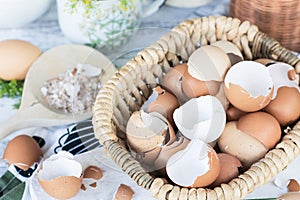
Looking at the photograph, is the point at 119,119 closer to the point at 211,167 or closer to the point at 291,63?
the point at 211,167

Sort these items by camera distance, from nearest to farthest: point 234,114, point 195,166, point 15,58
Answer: point 195,166 < point 234,114 < point 15,58

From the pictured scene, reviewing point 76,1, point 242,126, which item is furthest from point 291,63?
point 76,1

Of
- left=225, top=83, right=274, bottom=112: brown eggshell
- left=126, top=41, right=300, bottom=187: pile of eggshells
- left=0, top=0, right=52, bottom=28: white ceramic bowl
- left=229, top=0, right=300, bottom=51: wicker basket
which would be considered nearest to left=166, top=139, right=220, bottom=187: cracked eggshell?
left=126, top=41, right=300, bottom=187: pile of eggshells

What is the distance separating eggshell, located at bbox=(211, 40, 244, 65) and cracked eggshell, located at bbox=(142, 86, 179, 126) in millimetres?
118

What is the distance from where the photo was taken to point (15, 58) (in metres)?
1.11

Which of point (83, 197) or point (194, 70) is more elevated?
point (194, 70)

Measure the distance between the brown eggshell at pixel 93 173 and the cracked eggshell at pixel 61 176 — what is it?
0.12ft

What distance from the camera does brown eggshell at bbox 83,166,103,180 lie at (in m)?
0.93

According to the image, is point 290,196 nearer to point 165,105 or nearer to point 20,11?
point 165,105

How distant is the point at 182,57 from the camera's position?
3.39 feet

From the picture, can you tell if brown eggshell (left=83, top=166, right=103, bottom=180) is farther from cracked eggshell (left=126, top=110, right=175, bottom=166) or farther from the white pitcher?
the white pitcher

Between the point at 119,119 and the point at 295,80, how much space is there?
0.96ft

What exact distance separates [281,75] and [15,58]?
19.3 inches

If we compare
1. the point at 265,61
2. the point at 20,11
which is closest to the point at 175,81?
the point at 265,61
